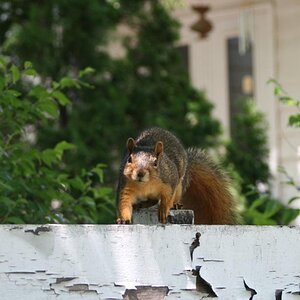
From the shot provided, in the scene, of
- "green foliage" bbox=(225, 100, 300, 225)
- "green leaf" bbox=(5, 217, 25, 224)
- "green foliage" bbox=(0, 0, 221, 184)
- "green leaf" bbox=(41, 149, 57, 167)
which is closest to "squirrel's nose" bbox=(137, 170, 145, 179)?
"green leaf" bbox=(5, 217, 25, 224)

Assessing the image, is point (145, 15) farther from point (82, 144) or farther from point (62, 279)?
point (62, 279)

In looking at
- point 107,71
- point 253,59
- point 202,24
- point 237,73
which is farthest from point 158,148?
point 237,73

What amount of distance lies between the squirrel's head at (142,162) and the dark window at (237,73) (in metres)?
5.47

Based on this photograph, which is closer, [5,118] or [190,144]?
[5,118]

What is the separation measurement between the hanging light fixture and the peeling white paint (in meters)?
5.03

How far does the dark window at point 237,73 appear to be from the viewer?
824 centimetres

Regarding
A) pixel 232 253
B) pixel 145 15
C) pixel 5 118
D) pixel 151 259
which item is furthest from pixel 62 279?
pixel 145 15

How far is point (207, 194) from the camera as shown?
10.2ft

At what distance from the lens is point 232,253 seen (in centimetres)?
217

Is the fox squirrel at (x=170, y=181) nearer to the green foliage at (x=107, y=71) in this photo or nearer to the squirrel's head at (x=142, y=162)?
the squirrel's head at (x=142, y=162)

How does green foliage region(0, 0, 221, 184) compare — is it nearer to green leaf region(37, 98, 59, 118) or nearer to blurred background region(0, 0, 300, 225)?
blurred background region(0, 0, 300, 225)

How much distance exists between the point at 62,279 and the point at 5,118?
53.4 inches

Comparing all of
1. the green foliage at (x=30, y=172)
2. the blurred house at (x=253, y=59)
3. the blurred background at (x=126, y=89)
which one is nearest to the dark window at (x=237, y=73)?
the blurred house at (x=253, y=59)

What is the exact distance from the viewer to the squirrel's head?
2.68 metres
